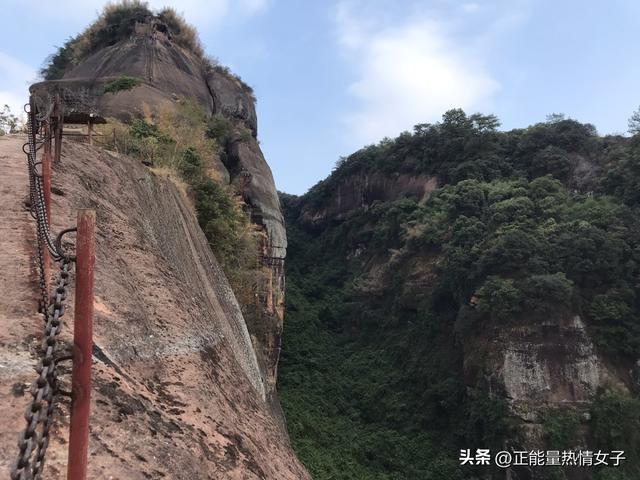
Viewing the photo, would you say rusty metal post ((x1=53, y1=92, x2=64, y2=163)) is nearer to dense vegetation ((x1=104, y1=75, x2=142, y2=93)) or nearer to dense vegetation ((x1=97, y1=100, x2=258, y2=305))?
dense vegetation ((x1=97, y1=100, x2=258, y2=305))

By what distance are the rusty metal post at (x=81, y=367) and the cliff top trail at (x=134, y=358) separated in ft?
1.64

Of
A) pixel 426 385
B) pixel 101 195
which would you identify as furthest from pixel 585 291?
pixel 101 195

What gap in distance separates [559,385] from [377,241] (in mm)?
19626

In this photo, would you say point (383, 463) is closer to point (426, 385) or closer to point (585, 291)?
point (426, 385)

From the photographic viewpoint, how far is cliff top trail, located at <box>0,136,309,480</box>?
247cm

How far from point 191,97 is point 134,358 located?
1656 cm

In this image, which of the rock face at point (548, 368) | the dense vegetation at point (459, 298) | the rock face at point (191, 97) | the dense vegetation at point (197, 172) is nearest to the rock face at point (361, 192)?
the dense vegetation at point (459, 298)

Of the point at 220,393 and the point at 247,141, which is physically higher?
the point at 247,141

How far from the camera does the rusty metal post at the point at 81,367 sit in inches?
67.4

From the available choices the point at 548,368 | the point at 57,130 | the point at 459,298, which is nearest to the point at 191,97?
the point at 57,130

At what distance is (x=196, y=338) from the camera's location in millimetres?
4379

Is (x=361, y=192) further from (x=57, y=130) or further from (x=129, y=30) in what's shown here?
(x=57, y=130)

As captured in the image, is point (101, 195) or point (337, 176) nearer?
point (101, 195)

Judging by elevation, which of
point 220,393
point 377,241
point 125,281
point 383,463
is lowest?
point 383,463
